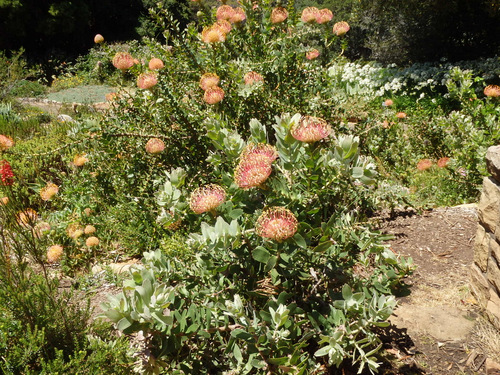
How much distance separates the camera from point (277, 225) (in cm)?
139

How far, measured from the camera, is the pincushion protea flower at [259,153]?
156 centimetres

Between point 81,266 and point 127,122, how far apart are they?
1.19m

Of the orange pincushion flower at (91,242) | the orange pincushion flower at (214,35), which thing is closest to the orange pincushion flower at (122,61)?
the orange pincushion flower at (214,35)

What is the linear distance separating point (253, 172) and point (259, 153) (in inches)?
4.7

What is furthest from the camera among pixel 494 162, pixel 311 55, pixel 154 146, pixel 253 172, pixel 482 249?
pixel 311 55

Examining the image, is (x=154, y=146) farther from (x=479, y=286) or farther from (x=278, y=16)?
(x=479, y=286)

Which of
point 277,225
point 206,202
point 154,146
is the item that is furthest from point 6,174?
point 277,225

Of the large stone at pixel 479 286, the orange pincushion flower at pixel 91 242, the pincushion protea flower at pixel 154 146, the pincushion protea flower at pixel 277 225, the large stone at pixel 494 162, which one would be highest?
the pincushion protea flower at pixel 277 225

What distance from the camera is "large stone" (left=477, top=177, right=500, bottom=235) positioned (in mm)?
1989

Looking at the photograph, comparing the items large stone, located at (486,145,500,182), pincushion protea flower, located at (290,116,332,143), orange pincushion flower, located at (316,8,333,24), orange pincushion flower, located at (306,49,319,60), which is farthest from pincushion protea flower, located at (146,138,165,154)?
large stone, located at (486,145,500,182)

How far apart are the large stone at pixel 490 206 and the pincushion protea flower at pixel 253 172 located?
50.3 inches

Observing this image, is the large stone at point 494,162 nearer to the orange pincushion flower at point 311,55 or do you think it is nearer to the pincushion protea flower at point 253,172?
the pincushion protea flower at point 253,172

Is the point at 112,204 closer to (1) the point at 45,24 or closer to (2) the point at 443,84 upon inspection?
(2) the point at 443,84

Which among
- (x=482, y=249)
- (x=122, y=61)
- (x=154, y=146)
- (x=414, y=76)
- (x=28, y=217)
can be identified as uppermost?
(x=122, y=61)
